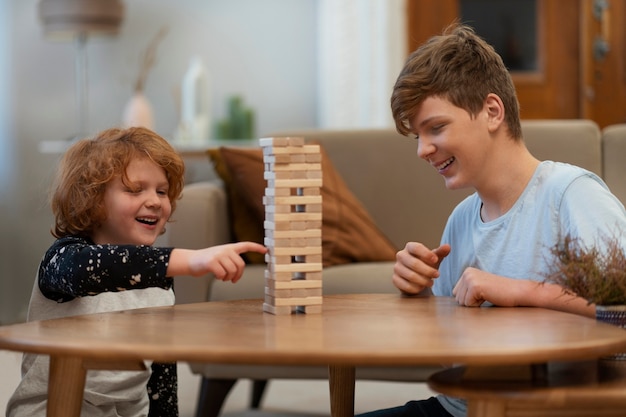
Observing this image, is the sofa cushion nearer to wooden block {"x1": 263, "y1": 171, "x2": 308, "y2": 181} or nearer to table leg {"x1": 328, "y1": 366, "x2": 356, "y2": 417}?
table leg {"x1": 328, "y1": 366, "x2": 356, "y2": 417}

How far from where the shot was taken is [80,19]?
4074 millimetres

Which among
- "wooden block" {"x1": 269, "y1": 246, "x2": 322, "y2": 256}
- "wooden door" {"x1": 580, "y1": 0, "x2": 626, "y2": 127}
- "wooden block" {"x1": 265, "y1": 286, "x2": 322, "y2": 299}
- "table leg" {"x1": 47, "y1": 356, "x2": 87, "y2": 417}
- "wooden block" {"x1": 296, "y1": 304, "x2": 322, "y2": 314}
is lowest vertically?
"table leg" {"x1": 47, "y1": 356, "x2": 87, "y2": 417}

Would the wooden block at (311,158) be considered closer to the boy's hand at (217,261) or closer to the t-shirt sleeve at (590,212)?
the boy's hand at (217,261)

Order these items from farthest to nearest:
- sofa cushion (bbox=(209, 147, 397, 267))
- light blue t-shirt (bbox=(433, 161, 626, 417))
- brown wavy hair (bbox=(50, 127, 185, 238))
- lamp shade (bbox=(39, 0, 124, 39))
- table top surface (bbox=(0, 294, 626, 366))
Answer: lamp shade (bbox=(39, 0, 124, 39)), sofa cushion (bbox=(209, 147, 397, 267)), brown wavy hair (bbox=(50, 127, 185, 238)), light blue t-shirt (bbox=(433, 161, 626, 417)), table top surface (bbox=(0, 294, 626, 366))

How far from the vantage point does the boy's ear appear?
152 centimetres

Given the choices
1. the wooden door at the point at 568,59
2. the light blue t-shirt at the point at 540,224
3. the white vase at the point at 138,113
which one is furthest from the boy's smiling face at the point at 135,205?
the wooden door at the point at 568,59

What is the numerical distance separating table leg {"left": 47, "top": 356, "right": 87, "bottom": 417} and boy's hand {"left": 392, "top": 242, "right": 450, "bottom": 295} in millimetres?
541

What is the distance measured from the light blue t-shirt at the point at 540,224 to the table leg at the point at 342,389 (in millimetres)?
138

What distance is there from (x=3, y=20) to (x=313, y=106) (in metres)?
1.48

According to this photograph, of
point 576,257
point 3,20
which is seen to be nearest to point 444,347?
point 576,257

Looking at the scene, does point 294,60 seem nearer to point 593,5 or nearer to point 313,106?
point 313,106

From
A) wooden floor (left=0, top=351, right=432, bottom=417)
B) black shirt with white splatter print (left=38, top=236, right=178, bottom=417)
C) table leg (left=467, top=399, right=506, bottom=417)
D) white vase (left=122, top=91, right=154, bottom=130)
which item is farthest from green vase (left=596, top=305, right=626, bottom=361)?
white vase (left=122, top=91, right=154, bottom=130)

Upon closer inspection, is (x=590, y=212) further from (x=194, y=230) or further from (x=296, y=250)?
(x=194, y=230)

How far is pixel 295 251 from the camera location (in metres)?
1.29
